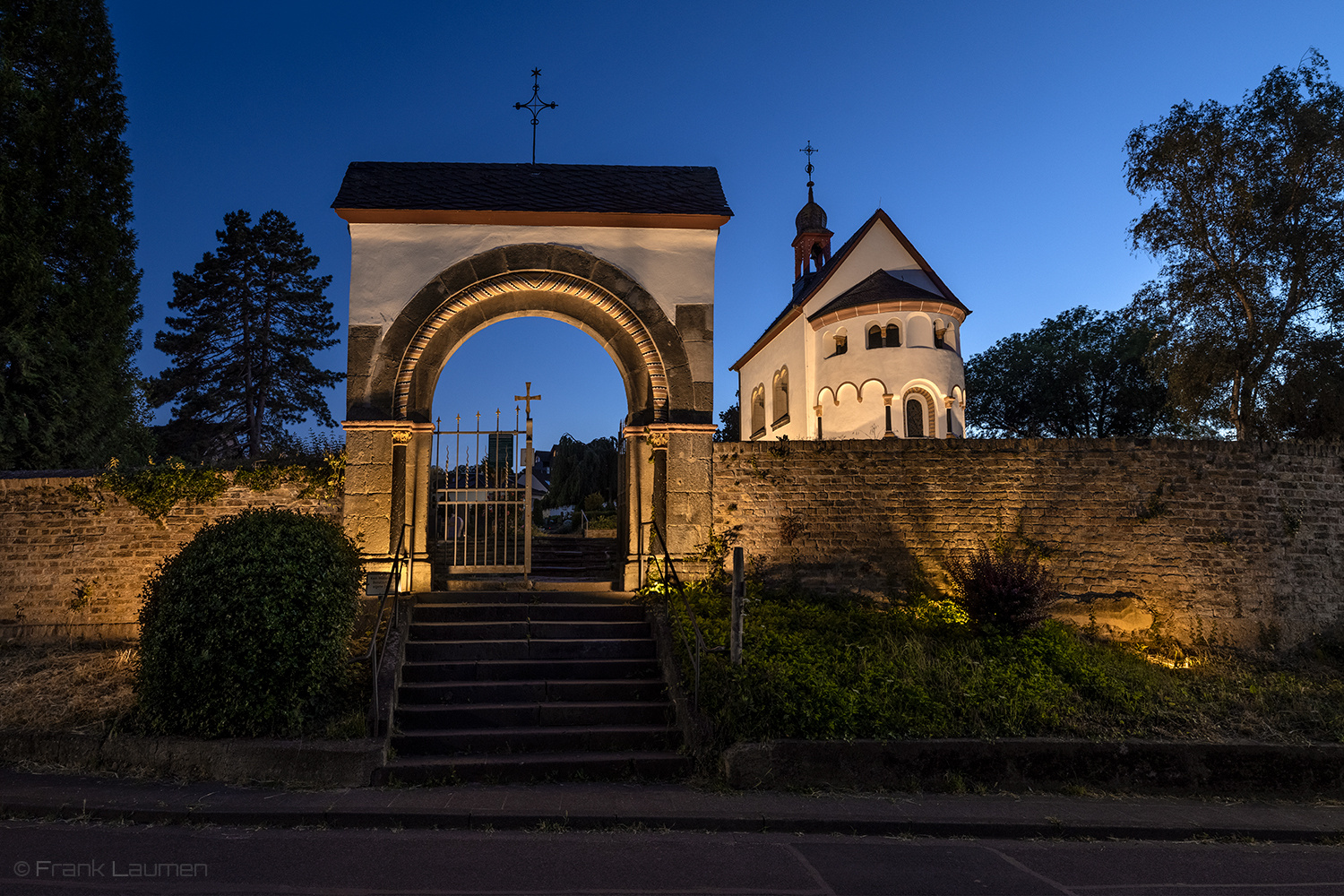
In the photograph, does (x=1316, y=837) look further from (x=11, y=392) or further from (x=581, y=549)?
(x=11, y=392)

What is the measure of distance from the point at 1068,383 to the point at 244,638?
103 ft

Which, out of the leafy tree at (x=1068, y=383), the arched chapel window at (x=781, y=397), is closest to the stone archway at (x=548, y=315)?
the arched chapel window at (x=781, y=397)

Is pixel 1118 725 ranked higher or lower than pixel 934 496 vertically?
lower

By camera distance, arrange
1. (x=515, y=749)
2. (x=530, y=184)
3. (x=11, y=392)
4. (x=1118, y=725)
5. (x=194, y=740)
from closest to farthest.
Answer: (x=194, y=740) → (x=515, y=749) → (x=1118, y=725) → (x=530, y=184) → (x=11, y=392)

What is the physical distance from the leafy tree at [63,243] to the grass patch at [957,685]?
1089 centimetres

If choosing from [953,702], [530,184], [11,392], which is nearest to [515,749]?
[953,702]

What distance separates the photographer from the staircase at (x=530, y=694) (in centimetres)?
609

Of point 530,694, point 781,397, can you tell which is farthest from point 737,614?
point 781,397

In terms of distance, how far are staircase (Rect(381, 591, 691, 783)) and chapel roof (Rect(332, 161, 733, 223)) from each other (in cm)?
483

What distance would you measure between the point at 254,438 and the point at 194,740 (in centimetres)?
2093

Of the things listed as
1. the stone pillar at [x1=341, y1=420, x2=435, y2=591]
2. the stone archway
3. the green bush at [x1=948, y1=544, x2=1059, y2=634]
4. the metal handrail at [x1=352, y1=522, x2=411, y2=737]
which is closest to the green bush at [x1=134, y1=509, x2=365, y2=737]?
the metal handrail at [x1=352, y1=522, x2=411, y2=737]

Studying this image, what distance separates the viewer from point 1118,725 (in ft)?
22.4

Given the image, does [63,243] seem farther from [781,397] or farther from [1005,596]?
[781,397]

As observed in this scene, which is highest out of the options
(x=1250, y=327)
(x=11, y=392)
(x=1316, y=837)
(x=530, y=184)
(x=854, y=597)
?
(x=530, y=184)
